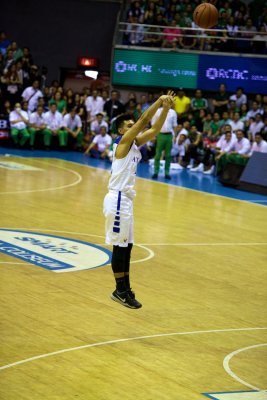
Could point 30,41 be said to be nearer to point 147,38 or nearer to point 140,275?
point 147,38

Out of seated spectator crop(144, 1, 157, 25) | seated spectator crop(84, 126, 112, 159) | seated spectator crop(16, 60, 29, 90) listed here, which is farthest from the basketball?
seated spectator crop(144, 1, 157, 25)

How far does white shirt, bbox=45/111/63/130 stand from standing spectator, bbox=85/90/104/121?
1.27 m

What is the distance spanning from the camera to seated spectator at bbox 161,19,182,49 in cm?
2698

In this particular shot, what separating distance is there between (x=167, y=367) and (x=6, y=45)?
22.0 metres

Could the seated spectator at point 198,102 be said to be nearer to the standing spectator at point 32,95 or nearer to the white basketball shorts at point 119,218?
the standing spectator at point 32,95

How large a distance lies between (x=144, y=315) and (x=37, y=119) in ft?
55.4

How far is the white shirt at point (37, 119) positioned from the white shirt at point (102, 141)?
5.56 ft

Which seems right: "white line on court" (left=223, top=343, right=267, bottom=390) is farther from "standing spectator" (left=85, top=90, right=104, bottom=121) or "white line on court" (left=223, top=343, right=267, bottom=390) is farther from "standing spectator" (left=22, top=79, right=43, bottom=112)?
"standing spectator" (left=22, top=79, right=43, bottom=112)

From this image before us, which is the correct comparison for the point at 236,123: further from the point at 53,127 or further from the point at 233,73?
the point at 53,127

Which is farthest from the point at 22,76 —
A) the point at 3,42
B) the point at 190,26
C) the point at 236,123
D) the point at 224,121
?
the point at 236,123

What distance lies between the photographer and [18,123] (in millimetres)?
24969

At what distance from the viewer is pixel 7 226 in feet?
44.0

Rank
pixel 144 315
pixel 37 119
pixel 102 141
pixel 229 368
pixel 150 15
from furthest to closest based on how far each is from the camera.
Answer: pixel 150 15 < pixel 37 119 < pixel 102 141 < pixel 144 315 < pixel 229 368

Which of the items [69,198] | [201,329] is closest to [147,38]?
[69,198]
